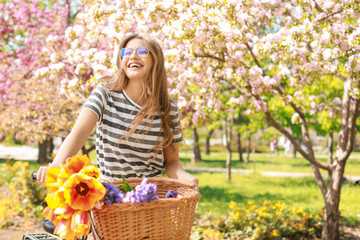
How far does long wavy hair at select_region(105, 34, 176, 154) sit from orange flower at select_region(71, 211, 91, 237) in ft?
2.59

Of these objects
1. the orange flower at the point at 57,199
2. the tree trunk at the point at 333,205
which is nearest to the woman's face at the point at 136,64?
the orange flower at the point at 57,199

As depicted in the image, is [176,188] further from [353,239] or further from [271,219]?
[353,239]

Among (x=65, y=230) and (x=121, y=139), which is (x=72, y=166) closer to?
(x=65, y=230)

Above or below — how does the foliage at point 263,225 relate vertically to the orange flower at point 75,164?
below

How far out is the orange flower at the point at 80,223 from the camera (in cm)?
137

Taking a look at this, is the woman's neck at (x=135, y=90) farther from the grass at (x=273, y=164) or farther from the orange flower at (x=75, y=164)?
the grass at (x=273, y=164)

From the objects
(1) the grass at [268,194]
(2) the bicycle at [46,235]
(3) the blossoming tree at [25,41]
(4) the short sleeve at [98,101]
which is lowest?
(1) the grass at [268,194]

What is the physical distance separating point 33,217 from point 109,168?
512 centimetres

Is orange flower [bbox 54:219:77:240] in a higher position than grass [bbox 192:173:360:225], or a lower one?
higher

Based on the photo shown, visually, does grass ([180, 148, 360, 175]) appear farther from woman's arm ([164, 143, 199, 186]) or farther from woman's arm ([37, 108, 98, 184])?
woman's arm ([37, 108, 98, 184])

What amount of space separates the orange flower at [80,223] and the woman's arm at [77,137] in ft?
1.22

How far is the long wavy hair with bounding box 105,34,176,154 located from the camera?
2221 millimetres

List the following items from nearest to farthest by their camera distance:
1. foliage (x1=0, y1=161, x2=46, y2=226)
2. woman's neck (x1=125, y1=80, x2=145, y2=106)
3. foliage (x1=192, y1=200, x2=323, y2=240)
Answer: woman's neck (x1=125, y1=80, x2=145, y2=106) → foliage (x1=192, y1=200, x2=323, y2=240) → foliage (x1=0, y1=161, x2=46, y2=226)

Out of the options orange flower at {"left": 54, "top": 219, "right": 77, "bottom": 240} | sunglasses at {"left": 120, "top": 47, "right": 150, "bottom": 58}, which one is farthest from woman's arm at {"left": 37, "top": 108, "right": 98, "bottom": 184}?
sunglasses at {"left": 120, "top": 47, "right": 150, "bottom": 58}
